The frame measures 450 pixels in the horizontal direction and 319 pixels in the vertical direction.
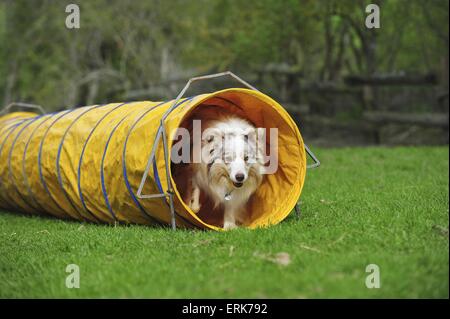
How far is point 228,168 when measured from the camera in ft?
18.1

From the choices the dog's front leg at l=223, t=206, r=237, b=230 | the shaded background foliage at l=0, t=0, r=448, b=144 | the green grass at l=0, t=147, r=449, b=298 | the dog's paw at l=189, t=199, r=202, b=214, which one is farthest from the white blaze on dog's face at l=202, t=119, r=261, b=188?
the shaded background foliage at l=0, t=0, r=448, b=144

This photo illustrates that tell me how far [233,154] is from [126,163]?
1.07 meters

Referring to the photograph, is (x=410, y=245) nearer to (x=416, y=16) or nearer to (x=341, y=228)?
(x=341, y=228)

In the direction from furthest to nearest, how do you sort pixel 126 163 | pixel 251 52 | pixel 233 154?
pixel 251 52
pixel 126 163
pixel 233 154

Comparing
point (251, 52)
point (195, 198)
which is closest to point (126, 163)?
point (195, 198)

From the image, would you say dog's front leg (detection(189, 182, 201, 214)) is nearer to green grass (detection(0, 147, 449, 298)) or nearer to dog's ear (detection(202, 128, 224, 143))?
dog's ear (detection(202, 128, 224, 143))

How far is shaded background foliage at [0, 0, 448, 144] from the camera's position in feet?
48.8

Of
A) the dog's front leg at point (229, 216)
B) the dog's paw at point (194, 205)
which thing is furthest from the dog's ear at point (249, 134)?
the dog's paw at point (194, 205)

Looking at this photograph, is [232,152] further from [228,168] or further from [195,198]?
[195,198]

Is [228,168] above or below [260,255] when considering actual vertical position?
above

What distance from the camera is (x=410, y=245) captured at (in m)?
3.99

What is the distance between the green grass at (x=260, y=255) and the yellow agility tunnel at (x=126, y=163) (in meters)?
0.28
